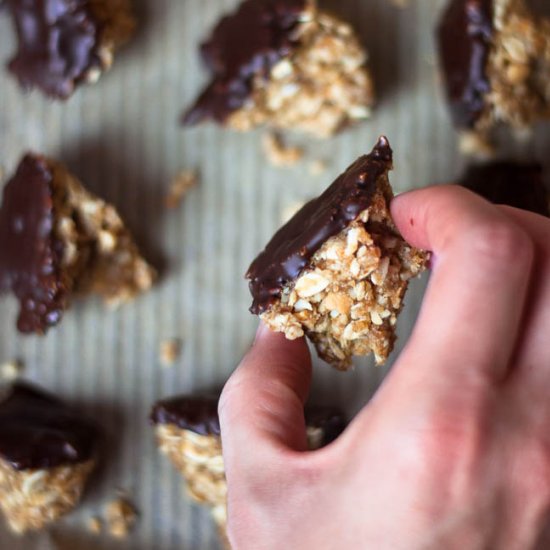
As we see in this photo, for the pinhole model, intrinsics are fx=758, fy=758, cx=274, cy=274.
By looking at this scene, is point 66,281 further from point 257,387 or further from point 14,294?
point 257,387

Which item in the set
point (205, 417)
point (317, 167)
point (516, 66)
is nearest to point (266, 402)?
point (205, 417)

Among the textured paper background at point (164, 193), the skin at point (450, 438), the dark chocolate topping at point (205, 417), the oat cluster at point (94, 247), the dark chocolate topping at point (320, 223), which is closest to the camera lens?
the skin at point (450, 438)

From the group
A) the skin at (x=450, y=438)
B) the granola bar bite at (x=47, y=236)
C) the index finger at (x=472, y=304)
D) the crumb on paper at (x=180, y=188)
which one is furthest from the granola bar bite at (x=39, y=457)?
the index finger at (x=472, y=304)

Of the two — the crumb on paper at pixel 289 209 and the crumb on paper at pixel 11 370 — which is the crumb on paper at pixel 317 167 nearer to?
the crumb on paper at pixel 289 209

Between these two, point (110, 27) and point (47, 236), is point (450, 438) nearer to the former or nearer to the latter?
point (47, 236)

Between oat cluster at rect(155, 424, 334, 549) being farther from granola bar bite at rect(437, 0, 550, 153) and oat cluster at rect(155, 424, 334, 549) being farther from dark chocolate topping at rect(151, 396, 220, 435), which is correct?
granola bar bite at rect(437, 0, 550, 153)

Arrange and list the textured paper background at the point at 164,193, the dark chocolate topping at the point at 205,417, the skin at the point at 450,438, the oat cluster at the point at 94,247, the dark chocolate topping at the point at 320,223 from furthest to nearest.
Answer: the textured paper background at the point at 164,193 < the oat cluster at the point at 94,247 < the dark chocolate topping at the point at 205,417 < the dark chocolate topping at the point at 320,223 < the skin at the point at 450,438

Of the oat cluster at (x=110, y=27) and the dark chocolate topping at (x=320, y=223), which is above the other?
the oat cluster at (x=110, y=27)
